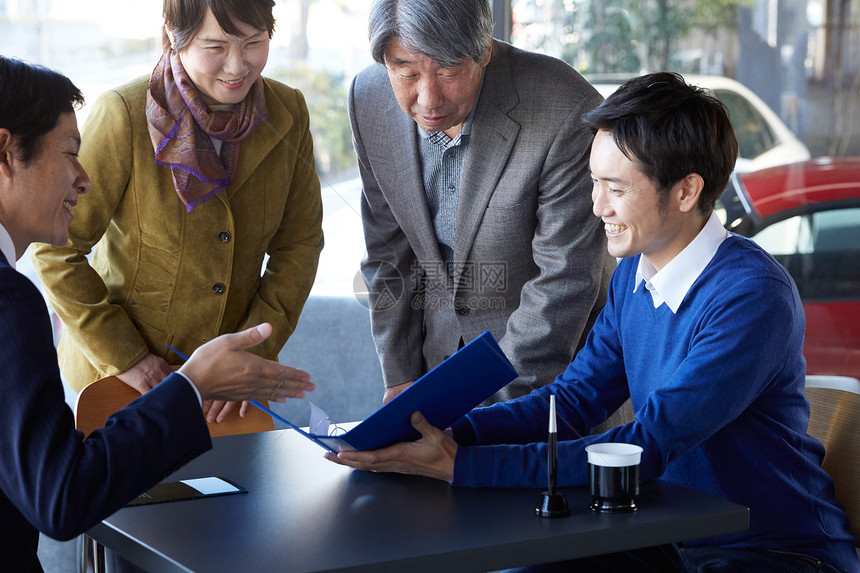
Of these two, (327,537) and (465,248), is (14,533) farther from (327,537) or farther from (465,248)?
(465,248)

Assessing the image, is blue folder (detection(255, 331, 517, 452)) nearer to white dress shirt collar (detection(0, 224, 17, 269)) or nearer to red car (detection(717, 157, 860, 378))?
white dress shirt collar (detection(0, 224, 17, 269))

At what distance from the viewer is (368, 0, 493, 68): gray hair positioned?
1760 mm

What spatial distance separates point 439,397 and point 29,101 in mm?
654

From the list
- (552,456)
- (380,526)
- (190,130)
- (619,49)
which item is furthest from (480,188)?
(619,49)

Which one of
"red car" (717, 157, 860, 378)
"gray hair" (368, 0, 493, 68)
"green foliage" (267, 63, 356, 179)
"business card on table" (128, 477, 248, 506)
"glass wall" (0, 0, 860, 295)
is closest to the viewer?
"business card on table" (128, 477, 248, 506)

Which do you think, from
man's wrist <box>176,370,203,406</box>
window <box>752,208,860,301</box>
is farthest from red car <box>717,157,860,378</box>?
man's wrist <box>176,370,203,406</box>

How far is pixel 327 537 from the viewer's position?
115cm

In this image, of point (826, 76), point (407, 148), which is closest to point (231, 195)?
point (407, 148)

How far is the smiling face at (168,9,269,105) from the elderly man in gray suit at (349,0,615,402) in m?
0.25

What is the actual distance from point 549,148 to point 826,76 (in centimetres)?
184

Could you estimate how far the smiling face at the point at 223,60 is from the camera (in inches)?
73.2

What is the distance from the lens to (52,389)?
1085 mm

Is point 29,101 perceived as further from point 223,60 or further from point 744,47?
point 744,47

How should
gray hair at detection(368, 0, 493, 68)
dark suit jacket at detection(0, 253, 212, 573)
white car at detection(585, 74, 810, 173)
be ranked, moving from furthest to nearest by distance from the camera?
white car at detection(585, 74, 810, 173), gray hair at detection(368, 0, 493, 68), dark suit jacket at detection(0, 253, 212, 573)
